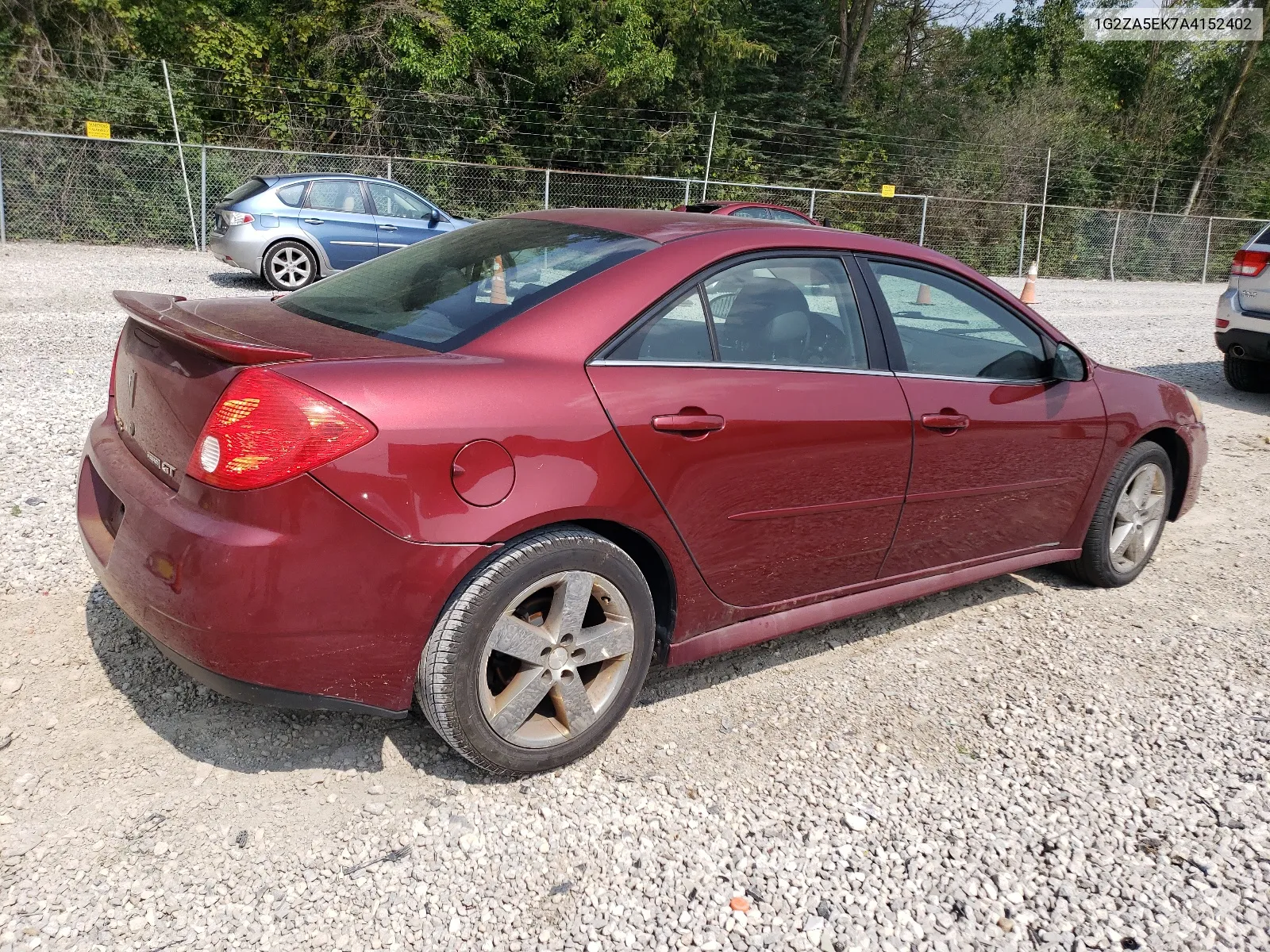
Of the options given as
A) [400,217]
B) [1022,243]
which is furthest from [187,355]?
[1022,243]

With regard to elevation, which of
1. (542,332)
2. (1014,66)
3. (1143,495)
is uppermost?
(1014,66)

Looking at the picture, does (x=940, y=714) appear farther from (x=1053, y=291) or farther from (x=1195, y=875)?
(x=1053, y=291)

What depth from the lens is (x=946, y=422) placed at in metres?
3.63

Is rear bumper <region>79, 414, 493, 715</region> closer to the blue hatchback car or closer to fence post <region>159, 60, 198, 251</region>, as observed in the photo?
the blue hatchback car

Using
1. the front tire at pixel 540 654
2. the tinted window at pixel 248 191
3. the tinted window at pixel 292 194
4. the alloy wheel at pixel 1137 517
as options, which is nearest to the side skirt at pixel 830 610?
the front tire at pixel 540 654

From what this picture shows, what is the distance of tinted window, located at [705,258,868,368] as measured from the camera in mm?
3197

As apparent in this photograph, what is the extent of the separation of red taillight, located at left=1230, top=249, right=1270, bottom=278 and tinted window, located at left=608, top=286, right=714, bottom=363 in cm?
776

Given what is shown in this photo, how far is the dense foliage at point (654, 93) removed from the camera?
2066cm

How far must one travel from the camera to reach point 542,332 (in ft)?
9.22

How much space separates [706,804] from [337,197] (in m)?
12.7

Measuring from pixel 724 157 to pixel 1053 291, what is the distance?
876 centimetres

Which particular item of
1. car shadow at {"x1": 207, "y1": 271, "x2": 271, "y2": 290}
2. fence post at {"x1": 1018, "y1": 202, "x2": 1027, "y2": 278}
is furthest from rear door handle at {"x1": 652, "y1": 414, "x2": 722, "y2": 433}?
fence post at {"x1": 1018, "y1": 202, "x2": 1027, "y2": 278}

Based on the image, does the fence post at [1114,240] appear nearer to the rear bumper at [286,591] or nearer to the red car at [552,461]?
the red car at [552,461]

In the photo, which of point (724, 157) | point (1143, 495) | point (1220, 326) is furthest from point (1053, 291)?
point (1143, 495)
